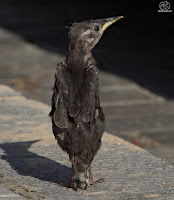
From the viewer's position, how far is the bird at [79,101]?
558 cm

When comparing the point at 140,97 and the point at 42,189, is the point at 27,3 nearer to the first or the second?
the point at 140,97

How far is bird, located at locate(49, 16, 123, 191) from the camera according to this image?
220 inches

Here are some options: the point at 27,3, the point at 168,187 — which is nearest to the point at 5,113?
the point at 168,187

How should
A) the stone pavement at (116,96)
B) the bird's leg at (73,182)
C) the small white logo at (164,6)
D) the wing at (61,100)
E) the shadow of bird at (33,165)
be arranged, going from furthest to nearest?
the small white logo at (164,6) < the stone pavement at (116,96) < the shadow of bird at (33,165) < the bird's leg at (73,182) < the wing at (61,100)

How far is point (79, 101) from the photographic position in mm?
5574

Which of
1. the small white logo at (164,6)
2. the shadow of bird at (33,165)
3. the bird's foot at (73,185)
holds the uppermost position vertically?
the bird's foot at (73,185)

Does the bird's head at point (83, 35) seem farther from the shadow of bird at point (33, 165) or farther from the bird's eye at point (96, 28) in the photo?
the shadow of bird at point (33, 165)

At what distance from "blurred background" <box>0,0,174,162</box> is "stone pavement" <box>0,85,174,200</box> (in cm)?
139

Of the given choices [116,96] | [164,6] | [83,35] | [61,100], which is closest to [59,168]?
[61,100]

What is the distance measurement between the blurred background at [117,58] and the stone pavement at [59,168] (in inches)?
54.9

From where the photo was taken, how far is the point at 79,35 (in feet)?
18.5

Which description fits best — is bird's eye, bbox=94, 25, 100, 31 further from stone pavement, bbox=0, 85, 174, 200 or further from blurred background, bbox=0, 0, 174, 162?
blurred background, bbox=0, 0, 174, 162

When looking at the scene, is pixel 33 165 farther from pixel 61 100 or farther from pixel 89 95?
pixel 89 95

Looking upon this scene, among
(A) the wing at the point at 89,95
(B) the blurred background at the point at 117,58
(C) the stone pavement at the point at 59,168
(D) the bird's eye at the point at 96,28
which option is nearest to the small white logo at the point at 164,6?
(B) the blurred background at the point at 117,58
